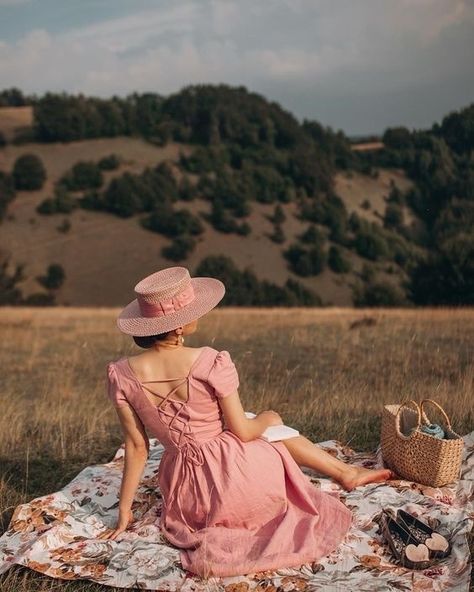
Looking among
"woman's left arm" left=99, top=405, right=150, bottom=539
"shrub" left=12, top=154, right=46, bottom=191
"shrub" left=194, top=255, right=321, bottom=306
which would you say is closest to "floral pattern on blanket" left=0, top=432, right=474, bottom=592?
"woman's left arm" left=99, top=405, right=150, bottom=539

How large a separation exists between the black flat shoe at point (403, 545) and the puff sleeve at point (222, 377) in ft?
3.64

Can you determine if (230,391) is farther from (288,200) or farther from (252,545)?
(288,200)

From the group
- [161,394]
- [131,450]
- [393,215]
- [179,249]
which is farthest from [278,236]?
[161,394]

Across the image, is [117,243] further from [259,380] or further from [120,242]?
[259,380]

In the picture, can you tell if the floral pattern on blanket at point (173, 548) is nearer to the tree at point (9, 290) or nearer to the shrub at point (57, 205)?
the tree at point (9, 290)

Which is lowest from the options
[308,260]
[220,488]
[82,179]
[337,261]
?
[337,261]

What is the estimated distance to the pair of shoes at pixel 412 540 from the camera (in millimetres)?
3654

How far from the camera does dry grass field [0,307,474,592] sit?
5.77 meters

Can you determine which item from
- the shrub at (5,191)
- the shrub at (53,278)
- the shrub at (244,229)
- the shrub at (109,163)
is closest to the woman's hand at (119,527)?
the shrub at (53,278)

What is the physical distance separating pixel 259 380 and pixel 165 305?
630 cm

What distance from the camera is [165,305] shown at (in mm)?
3691

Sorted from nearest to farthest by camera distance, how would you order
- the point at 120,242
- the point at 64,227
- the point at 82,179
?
the point at 120,242 → the point at 64,227 → the point at 82,179

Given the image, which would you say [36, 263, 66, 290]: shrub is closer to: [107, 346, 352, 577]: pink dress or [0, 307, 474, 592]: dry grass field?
[0, 307, 474, 592]: dry grass field

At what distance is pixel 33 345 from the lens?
1608 cm
